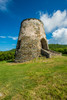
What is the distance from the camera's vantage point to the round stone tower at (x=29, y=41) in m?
9.63

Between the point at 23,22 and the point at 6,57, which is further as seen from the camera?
the point at 6,57

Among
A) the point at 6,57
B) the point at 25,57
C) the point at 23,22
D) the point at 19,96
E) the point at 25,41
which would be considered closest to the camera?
the point at 19,96

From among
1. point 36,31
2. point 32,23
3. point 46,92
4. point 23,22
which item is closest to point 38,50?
point 36,31

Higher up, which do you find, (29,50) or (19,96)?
(29,50)

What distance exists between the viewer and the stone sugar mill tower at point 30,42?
9594 millimetres

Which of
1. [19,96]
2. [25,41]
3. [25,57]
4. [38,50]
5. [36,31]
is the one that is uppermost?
[36,31]

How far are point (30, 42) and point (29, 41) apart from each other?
23 centimetres

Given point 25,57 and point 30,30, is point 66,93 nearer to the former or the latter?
point 25,57

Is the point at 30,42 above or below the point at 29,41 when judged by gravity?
below

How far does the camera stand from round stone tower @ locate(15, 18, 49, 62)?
379 inches

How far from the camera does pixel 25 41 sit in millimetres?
10156

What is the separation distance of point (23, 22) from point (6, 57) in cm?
2148

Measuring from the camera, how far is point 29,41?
10.1m

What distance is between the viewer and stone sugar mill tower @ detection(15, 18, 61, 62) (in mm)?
9594
